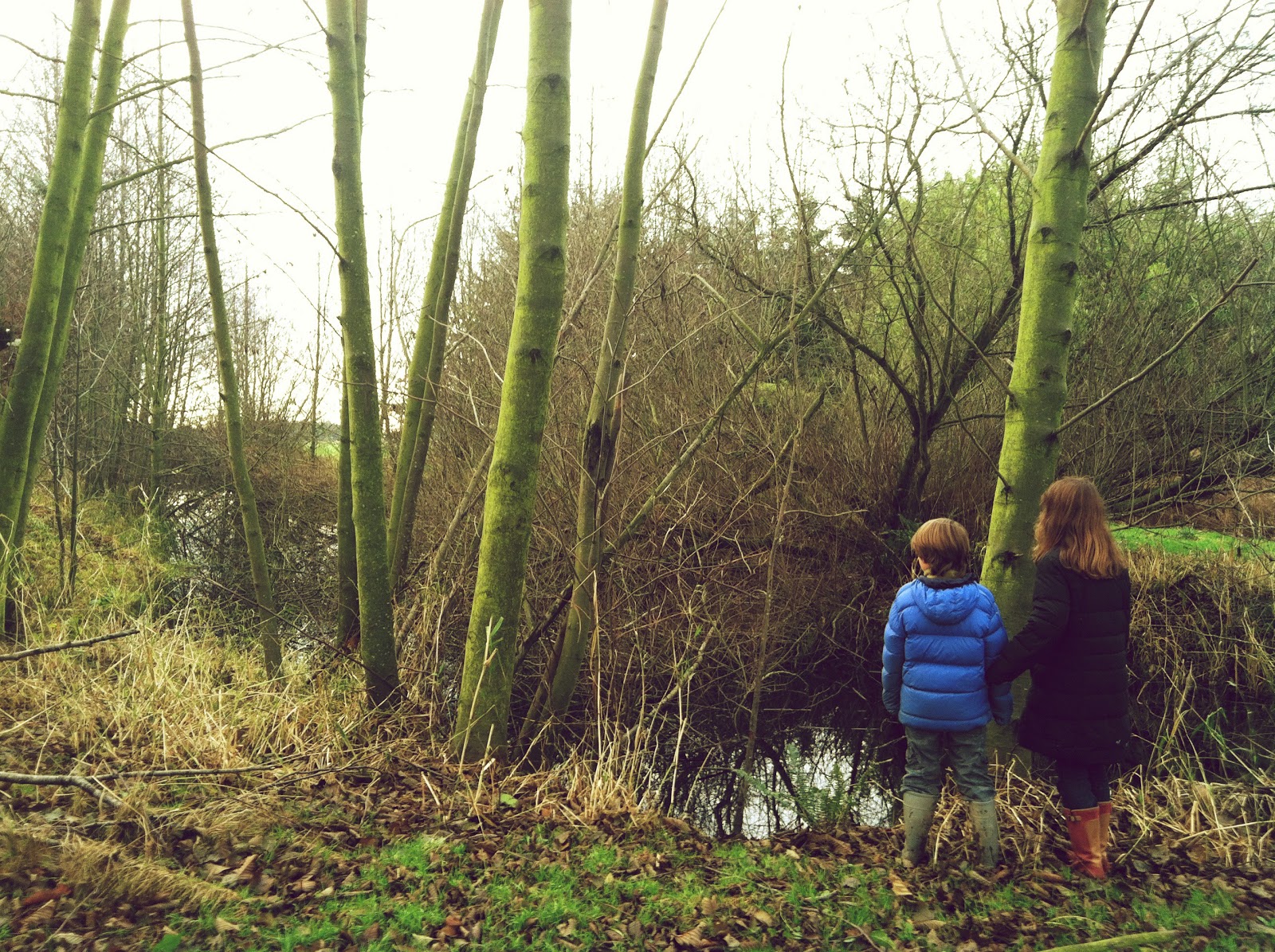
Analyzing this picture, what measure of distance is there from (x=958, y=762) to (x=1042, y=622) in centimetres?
71

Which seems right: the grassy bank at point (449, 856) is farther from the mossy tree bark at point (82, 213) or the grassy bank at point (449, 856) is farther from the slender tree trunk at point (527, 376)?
the mossy tree bark at point (82, 213)

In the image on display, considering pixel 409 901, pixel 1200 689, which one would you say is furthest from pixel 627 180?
pixel 1200 689

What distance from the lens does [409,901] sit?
3.05 meters

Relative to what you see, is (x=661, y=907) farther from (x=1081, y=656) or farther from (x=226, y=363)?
(x=226, y=363)

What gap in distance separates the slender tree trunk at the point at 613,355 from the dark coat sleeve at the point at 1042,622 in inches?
87.5

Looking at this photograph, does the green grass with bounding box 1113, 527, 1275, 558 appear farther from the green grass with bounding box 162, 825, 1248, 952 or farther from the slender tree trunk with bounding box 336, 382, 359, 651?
the slender tree trunk with bounding box 336, 382, 359, 651

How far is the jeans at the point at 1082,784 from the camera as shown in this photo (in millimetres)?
3385

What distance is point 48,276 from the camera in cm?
561

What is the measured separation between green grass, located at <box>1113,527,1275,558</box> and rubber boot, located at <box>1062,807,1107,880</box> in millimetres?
5227

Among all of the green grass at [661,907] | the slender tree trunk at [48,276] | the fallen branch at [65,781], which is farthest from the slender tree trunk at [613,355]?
the slender tree trunk at [48,276]

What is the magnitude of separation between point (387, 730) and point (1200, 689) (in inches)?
281

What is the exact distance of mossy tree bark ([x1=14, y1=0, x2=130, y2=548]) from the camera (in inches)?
233

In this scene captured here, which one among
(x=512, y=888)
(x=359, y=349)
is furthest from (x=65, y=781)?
(x=359, y=349)

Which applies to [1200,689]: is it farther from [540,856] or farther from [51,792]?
[51,792]
